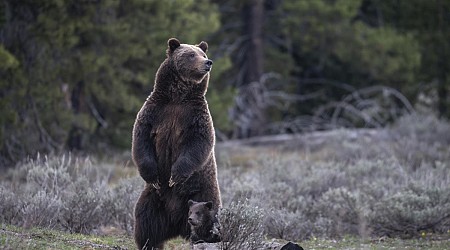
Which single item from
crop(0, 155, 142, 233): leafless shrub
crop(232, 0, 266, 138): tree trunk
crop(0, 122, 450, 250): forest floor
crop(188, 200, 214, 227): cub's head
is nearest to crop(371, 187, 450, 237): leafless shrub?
crop(0, 122, 450, 250): forest floor

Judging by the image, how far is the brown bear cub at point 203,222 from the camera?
24.2 ft

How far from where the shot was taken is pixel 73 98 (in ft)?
57.7

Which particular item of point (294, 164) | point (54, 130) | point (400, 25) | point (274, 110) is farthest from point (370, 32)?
point (54, 130)

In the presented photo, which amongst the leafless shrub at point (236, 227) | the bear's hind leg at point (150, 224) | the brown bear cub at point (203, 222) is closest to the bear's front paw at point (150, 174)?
the bear's hind leg at point (150, 224)

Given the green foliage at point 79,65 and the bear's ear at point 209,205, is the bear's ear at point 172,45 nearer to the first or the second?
the bear's ear at point 209,205

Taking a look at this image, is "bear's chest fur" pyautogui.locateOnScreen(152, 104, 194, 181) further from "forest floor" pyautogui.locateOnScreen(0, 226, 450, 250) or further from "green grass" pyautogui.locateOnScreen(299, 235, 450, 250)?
"green grass" pyautogui.locateOnScreen(299, 235, 450, 250)

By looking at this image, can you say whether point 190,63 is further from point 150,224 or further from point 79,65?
point 79,65

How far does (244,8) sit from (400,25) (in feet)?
17.5

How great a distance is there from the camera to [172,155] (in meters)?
7.69

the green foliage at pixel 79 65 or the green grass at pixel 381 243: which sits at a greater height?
the green foliage at pixel 79 65

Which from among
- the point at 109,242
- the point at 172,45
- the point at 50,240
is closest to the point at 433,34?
the point at 172,45

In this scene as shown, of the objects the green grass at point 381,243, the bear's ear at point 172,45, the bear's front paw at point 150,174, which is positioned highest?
the bear's ear at point 172,45

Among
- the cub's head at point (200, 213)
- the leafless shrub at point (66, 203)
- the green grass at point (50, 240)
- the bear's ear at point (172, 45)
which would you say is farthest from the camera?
the leafless shrub at point (66, 203)

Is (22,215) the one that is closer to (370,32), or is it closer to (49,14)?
(49,14)
